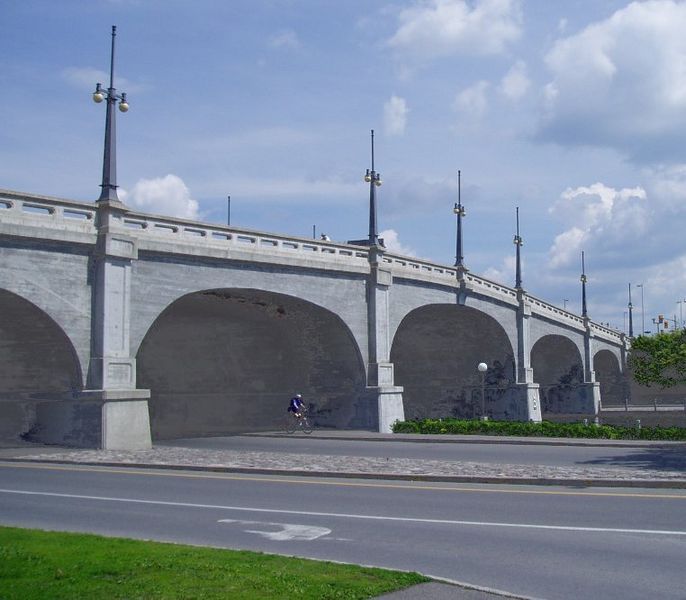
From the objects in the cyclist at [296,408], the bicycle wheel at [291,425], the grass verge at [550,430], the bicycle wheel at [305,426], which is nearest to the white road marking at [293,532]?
the cyclist at [296,408]

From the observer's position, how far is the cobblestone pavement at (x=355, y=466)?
16041 millimetres

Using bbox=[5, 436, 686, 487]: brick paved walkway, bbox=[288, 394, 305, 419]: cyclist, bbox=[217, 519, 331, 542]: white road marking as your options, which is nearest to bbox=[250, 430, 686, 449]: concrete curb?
bbox=[288, 394, 305, 419]: cyclist

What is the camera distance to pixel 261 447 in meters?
25.9

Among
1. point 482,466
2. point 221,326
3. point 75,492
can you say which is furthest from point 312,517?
point 221,326

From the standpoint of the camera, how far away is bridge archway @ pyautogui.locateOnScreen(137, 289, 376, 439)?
34.9 m

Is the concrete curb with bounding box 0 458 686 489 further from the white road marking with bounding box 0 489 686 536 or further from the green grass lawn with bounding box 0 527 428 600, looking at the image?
the green grass lawn with bounding box 0 527 428 600

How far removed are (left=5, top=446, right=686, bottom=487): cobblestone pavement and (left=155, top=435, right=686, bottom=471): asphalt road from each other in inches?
54.6

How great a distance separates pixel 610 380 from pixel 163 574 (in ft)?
282

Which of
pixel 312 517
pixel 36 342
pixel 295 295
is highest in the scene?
pixel 295 295

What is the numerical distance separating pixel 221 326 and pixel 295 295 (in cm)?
847

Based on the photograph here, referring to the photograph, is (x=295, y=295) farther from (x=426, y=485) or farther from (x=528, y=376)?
(x=528, y=376)

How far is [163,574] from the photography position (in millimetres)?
7547

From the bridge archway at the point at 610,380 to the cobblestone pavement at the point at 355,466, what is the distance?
68934mm

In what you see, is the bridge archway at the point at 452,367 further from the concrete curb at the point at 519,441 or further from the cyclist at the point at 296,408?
the concrete curb at the point at 519,441
